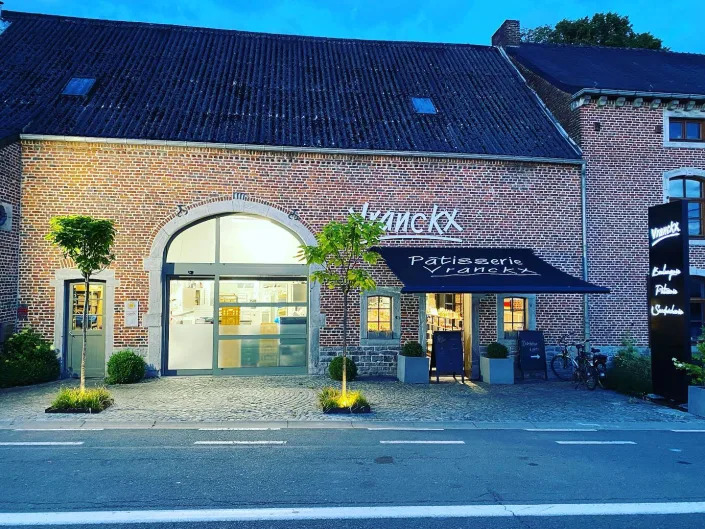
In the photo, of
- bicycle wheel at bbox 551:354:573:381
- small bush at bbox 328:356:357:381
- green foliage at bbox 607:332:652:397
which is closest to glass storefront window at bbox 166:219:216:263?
small bush at bbox 328:356:357:381

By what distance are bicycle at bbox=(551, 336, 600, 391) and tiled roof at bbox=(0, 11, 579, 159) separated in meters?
5.04

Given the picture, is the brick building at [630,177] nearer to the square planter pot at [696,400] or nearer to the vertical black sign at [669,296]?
the vertical black sign at [669,296]

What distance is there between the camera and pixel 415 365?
41.5ft

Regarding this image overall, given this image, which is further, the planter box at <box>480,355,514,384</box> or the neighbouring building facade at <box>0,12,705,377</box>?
the planter box at <box>480,355,514,384</box>

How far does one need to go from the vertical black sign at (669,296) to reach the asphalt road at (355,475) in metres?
2.59

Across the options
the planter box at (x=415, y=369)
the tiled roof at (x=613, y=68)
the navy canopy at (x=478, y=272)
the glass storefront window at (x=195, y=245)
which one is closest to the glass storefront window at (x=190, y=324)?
the glass storefront window at (x=195, y=245)

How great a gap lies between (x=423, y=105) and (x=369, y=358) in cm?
746

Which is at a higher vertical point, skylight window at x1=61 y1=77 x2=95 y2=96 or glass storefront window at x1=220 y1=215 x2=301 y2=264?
skylight window at x1=61 y1=77 x2=95 y2=96

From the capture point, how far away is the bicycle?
484 inches

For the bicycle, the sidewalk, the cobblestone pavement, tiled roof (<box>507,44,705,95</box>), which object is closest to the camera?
the sidewalk

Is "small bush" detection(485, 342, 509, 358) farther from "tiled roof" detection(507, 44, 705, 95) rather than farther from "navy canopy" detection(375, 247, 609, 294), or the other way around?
"tiled roof" detection(507, 44, 705, 95)

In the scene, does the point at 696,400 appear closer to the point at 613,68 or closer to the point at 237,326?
the point at 237,326

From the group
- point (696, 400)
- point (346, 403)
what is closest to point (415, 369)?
point (346, 403)

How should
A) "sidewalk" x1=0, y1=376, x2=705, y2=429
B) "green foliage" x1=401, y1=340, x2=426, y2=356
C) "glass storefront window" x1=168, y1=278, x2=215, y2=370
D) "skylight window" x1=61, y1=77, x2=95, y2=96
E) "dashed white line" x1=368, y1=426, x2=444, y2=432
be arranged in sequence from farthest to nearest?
"skylight window" x1=61, y1=77, x2=95, y2=96
"glass storefront window" x1=168, y1=278, x2=215, y2=370
"green foliage" x1=401, y1=340, x2=426, y2=356
"sidewalk" x1=0, y1=376, x2=705, y2=429
"dashed white line" x1=368, y1=426, x2=444, y2=432
